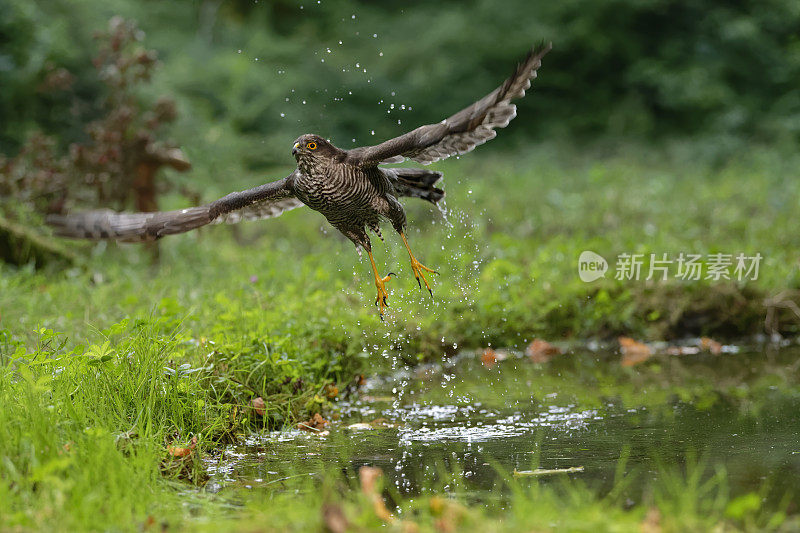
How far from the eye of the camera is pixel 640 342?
22.8 ft

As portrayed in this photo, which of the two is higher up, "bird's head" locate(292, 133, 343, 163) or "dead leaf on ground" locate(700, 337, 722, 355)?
"bird's head" locate(292, 133, 343, 163)

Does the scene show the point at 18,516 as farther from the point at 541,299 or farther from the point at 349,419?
the point at 541,299

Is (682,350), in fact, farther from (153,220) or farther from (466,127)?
(153,220)

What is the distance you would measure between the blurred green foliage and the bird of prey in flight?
401 inches

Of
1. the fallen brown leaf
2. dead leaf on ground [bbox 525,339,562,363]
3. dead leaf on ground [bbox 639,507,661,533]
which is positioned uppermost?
the fallen brown leaf

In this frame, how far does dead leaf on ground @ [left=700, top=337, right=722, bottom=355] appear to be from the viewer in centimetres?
673

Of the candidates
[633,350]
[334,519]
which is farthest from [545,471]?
[633,350]

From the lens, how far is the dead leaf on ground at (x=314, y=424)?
5.03 meters

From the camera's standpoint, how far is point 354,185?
4.40 meters

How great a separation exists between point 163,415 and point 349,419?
1.25 metres
